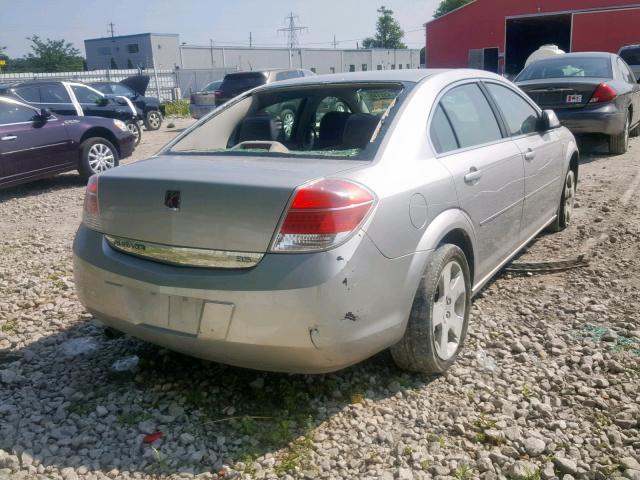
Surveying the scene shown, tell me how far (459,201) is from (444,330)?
68 centimetres

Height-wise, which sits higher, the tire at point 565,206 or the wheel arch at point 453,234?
the wheel arch at point 453,234

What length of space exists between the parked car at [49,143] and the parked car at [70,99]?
4.96ft

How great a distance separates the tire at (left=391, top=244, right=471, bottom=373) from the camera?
291 centimetres

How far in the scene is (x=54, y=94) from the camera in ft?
41.1

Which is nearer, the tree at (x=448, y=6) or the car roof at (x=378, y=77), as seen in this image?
the car roof at (x=378, y=77)

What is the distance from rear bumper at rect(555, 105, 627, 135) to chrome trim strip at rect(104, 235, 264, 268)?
25.0 ft

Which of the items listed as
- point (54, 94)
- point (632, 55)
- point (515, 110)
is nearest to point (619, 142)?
point (515, 110)

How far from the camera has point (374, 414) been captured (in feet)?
9.46

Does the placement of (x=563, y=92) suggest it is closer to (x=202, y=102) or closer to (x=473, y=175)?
(x=473, y=175)

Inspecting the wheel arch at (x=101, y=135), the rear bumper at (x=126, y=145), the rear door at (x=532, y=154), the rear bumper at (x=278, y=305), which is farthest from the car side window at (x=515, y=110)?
the rear bumper at (x=126, y=145)

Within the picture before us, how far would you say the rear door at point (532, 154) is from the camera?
13.8ft

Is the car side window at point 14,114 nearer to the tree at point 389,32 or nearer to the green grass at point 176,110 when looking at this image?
the green grass at point 176,110

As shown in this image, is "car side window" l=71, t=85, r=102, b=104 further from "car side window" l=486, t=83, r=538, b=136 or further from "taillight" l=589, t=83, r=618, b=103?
"car side window" l=486, t=83, r=538, b=136

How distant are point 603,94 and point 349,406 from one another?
25.5 ft
